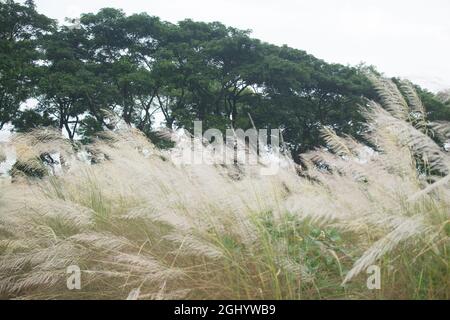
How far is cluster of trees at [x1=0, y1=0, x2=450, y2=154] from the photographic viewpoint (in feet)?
61.4

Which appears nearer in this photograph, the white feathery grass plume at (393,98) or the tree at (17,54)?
the white feathery grass plume at (393,98)

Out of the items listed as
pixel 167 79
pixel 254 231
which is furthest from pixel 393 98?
pixel 167 79

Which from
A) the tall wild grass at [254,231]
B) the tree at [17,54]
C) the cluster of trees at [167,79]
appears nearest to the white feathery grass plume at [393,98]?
the tall wild grass at [254,231]

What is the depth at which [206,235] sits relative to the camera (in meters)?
2.48

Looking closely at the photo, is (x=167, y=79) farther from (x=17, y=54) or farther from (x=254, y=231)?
(x=254, y=231)

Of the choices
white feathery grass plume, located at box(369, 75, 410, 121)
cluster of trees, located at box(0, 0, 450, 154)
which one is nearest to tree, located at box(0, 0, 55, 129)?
cluster of trees, located at box(0, 0, 450, 154)

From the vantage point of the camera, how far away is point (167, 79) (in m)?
20.1

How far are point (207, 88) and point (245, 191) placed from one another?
1841cm

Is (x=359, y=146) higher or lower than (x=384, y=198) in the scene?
higher

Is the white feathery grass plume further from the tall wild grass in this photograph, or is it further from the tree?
the tree

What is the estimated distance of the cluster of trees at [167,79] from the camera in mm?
18703

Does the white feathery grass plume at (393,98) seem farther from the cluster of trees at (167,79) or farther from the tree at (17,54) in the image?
the tree at (17,54)
